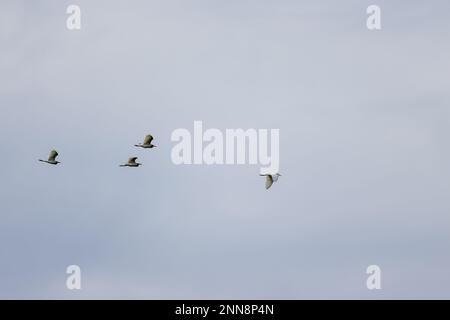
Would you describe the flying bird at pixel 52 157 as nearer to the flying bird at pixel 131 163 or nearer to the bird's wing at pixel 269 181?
the flying bird at pixel 131 163

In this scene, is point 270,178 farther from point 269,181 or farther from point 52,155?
point 52,155

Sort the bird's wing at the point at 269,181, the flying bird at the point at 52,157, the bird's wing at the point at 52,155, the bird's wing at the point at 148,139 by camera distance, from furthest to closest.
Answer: the bird's wing at the point at 52,155, the flying bird at the point at 52,157, the bird's wing at the point at 148,139, the bird's wing at the point at 269,181

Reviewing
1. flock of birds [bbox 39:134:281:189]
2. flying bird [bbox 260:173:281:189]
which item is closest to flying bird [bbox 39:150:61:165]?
flock of birds [bbox 39:134:281:189]

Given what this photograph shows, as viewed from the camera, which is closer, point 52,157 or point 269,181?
point 269,181

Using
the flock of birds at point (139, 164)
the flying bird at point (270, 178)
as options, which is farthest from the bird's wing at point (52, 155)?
the flying bird at point (270, 178)

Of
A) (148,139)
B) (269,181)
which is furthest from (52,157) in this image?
(269,181)

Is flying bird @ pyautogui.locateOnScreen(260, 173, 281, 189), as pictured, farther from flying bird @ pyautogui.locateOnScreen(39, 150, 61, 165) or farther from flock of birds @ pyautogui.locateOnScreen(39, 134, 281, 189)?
flying bird @ pyautogui.locateOnScreen(39, 150, 61, 165)
